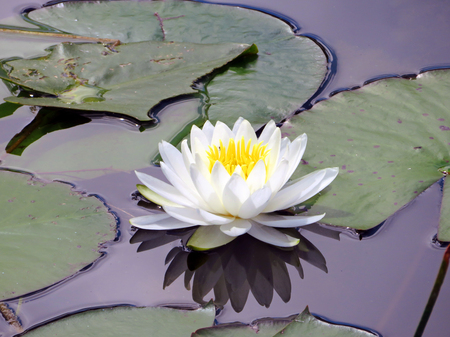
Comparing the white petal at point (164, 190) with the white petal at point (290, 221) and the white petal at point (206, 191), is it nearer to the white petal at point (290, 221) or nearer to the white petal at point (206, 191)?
the white petal at point (206, 191)

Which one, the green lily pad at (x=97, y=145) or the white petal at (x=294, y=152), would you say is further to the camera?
the green lily pad at (x=97, y=145)

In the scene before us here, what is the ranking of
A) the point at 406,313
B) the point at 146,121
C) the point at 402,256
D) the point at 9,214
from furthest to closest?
the point at 146,121 < the point at 9,214 < the point at 402,256 < the point at 406,313

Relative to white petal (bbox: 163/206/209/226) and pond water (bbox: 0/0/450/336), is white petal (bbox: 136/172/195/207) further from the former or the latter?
pond water (bbox: 0/0/450/336)

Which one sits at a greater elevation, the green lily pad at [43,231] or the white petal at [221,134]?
the white petal at [221,134]

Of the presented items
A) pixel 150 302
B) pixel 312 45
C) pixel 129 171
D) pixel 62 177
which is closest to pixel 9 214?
pixel 62 177

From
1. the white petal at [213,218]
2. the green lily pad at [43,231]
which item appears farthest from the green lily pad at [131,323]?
the white petal at [213,218]

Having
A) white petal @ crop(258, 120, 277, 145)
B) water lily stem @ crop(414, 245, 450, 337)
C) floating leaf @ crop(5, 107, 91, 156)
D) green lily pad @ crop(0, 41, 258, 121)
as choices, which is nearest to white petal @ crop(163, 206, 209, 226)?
white petal @ crop(258, 120, 277, 145)

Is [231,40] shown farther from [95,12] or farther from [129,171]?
[129,171]
